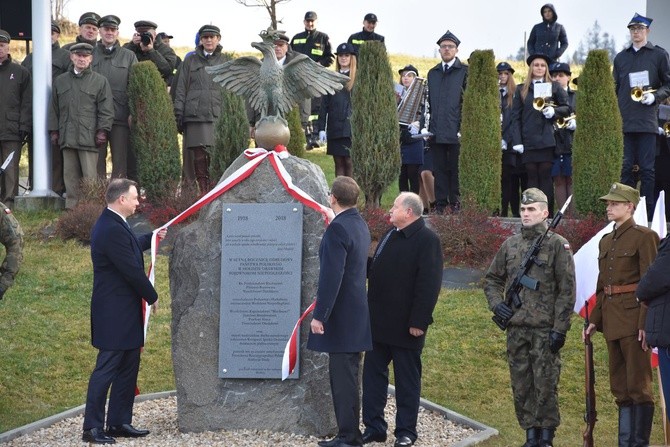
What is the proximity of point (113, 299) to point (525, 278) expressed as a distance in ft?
10.5

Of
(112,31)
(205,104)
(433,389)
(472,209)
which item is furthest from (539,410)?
(112,31)

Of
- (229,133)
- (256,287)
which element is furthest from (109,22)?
(256,287)

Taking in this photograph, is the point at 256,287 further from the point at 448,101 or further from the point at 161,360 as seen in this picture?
the point at 448,101

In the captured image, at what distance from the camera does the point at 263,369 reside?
9539mm

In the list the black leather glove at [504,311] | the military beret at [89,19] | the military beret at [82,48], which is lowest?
the black leather glove at [504,311]

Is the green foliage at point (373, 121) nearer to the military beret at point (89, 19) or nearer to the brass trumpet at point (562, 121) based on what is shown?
the brass trumpet at point (562, 121)

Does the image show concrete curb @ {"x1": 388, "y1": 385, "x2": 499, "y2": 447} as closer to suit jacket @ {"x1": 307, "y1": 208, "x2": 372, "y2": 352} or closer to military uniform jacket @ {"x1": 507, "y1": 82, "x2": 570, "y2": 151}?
suit jacket @ {"x1": 307, "y1": 208, "x2": 372, "y2": 352}

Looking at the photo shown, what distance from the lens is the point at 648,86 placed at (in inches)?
582

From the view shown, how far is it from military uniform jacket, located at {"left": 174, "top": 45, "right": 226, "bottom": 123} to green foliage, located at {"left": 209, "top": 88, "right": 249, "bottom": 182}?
0.81m

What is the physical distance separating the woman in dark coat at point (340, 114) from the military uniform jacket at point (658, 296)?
8704mm

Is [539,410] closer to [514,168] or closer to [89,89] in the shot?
[514,168]

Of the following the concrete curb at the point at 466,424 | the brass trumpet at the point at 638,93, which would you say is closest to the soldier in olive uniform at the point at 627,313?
the concrete curb at the point at 466,424

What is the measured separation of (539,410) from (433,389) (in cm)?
215

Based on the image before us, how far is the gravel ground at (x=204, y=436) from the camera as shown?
9.26 metres
